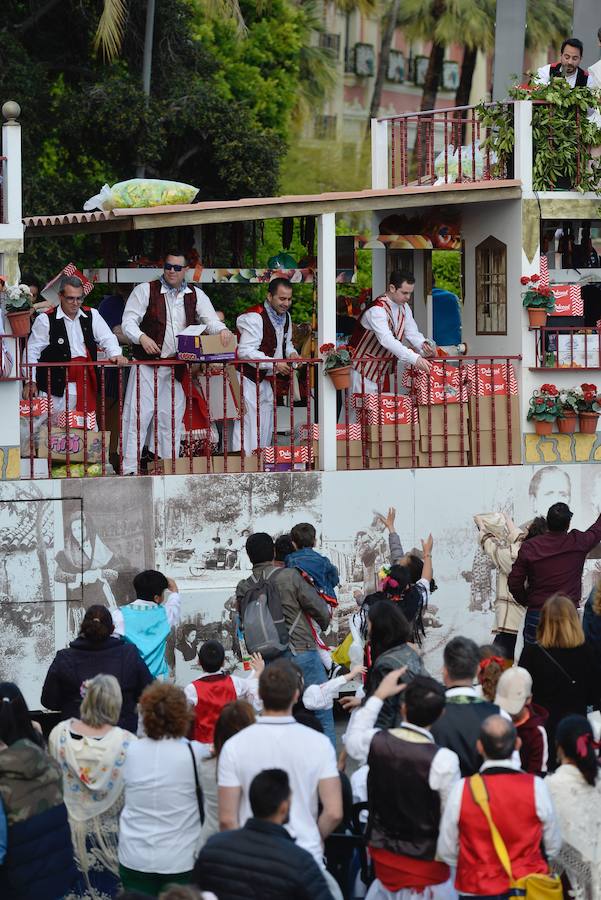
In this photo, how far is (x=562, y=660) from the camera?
955 centimetres

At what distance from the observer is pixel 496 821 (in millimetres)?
7363

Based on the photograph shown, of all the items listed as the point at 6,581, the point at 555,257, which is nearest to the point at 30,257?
the point at 555,257

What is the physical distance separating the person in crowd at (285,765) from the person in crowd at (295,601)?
11.4ft

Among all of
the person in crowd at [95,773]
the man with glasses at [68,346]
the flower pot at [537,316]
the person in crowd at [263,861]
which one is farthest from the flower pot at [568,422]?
the person in crowd at [263,861]

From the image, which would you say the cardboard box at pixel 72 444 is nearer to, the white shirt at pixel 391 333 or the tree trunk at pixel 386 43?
the white shirt at pixel 391 333

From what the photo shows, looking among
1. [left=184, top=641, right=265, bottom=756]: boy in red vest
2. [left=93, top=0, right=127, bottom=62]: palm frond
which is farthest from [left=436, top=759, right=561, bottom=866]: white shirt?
[left=93, top=0, right=127, bottom=62]: palm frond

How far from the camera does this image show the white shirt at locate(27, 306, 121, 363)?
1475cm

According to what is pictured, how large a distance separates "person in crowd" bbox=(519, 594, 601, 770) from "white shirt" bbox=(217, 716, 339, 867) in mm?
Result: 2329

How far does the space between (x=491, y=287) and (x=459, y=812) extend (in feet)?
32.9

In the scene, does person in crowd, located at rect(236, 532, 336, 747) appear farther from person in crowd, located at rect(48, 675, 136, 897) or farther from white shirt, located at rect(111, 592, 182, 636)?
person in crowd, located at rect(48, 675, 136, 897)

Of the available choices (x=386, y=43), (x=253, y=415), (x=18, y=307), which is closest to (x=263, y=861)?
(x=18, y=307)

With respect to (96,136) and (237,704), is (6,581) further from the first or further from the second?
(96,136)

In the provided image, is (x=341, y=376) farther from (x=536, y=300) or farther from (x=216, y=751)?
(x=216, y=751)

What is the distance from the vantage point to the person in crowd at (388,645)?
29.0 ft
